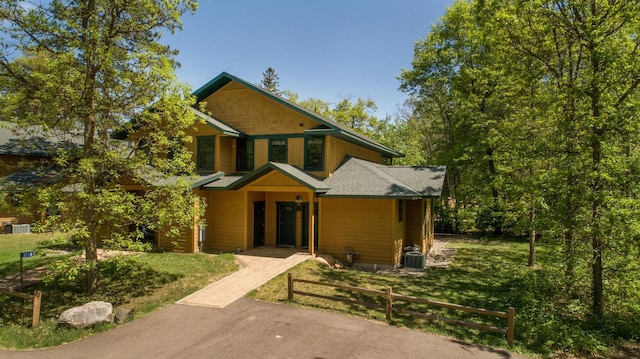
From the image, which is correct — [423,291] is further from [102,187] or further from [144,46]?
[144,46]

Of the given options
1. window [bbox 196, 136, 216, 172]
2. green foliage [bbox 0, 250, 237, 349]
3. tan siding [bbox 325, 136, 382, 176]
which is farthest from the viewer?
window [bbox 196, 136, 216, 172]

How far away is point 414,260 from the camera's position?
15750mm

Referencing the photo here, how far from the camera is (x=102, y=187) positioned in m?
10.8

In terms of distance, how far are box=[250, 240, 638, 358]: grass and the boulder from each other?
4027mm

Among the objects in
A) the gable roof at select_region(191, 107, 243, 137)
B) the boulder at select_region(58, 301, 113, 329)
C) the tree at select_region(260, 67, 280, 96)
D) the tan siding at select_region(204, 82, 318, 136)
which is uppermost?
the tree at select_region(260, 67, 280, 96)

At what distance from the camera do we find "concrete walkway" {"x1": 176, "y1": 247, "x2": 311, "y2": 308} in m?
10.4

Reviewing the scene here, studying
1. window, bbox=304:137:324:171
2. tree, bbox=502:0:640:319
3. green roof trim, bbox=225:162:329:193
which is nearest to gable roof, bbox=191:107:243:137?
green roof trim, bbox=225:162:329:193

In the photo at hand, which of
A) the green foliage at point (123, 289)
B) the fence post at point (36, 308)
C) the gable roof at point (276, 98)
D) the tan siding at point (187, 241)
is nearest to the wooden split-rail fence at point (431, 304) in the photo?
the green foliage at point (123, 289)

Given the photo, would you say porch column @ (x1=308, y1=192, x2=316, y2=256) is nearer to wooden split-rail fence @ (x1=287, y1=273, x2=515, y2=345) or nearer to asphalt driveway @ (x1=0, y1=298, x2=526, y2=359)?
wooden split-rail fence @ (x1=287, y1=273, x2=515, y2=345)

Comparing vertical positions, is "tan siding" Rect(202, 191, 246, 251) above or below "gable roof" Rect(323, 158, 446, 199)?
below

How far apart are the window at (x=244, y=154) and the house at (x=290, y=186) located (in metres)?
0.06

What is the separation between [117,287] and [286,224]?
826 cm

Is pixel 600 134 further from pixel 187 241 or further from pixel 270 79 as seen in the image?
pixel 270 79

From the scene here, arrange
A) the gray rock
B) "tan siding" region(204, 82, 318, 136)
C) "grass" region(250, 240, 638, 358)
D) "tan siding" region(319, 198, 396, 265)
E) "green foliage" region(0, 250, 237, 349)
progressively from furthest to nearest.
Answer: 1. "tan siding" region(204, 82, 318, 136)
2. "tan siding" region(319, 198, 396, 265)
3. the gray rock
4. "green foliage" region(0, 250, 237, 349)
5. "grass" region(250, 240, 638, 358)
